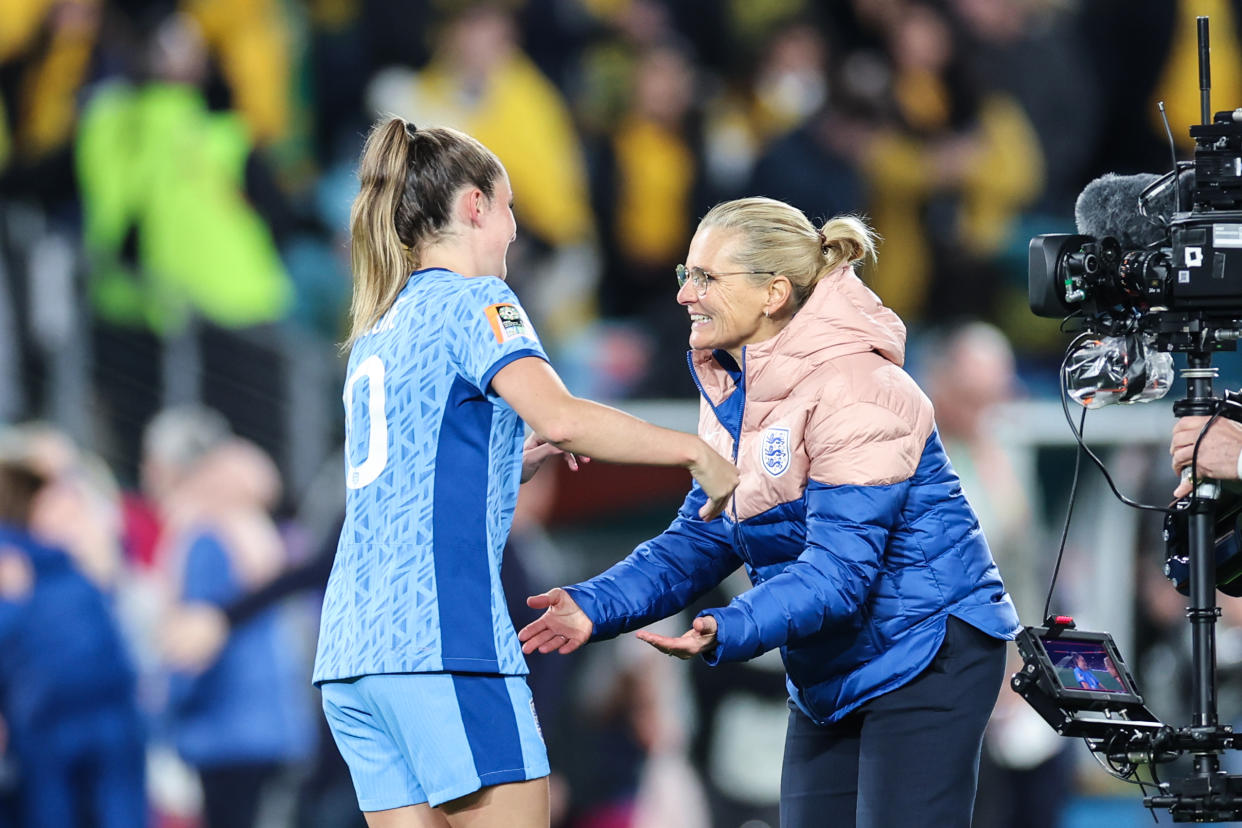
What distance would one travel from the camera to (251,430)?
633 centimetres

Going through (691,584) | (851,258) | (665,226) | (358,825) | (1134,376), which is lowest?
(358,825)

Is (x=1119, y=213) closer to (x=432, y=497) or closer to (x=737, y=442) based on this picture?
(x=737, y=442)

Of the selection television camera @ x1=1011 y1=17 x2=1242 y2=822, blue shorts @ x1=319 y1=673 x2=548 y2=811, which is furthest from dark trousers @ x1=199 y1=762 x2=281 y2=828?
television camera @ x1=1011 y1=17 x2=1242 y2=822

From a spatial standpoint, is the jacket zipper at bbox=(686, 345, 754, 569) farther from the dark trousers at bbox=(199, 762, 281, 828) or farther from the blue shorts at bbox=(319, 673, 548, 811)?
the dark trousers at bbox=(199, 762, 281, 828)

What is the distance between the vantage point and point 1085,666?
9.16 feet

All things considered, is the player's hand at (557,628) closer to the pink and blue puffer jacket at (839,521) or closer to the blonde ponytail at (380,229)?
the pink and blue puffer jacket at (839,521)

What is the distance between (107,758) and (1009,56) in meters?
4.83

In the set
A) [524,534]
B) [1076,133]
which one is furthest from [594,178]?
[1076,133]

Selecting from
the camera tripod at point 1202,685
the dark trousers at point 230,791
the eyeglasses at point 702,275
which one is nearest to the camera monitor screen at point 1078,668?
the camera tripod at point 1202,685

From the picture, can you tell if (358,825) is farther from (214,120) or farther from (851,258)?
(851,258)

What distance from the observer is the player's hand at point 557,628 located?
252 cm

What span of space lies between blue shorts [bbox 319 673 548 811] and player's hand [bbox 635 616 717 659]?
22 centimetres

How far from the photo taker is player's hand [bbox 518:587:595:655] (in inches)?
99.2

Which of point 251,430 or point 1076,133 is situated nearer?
point 251,430
